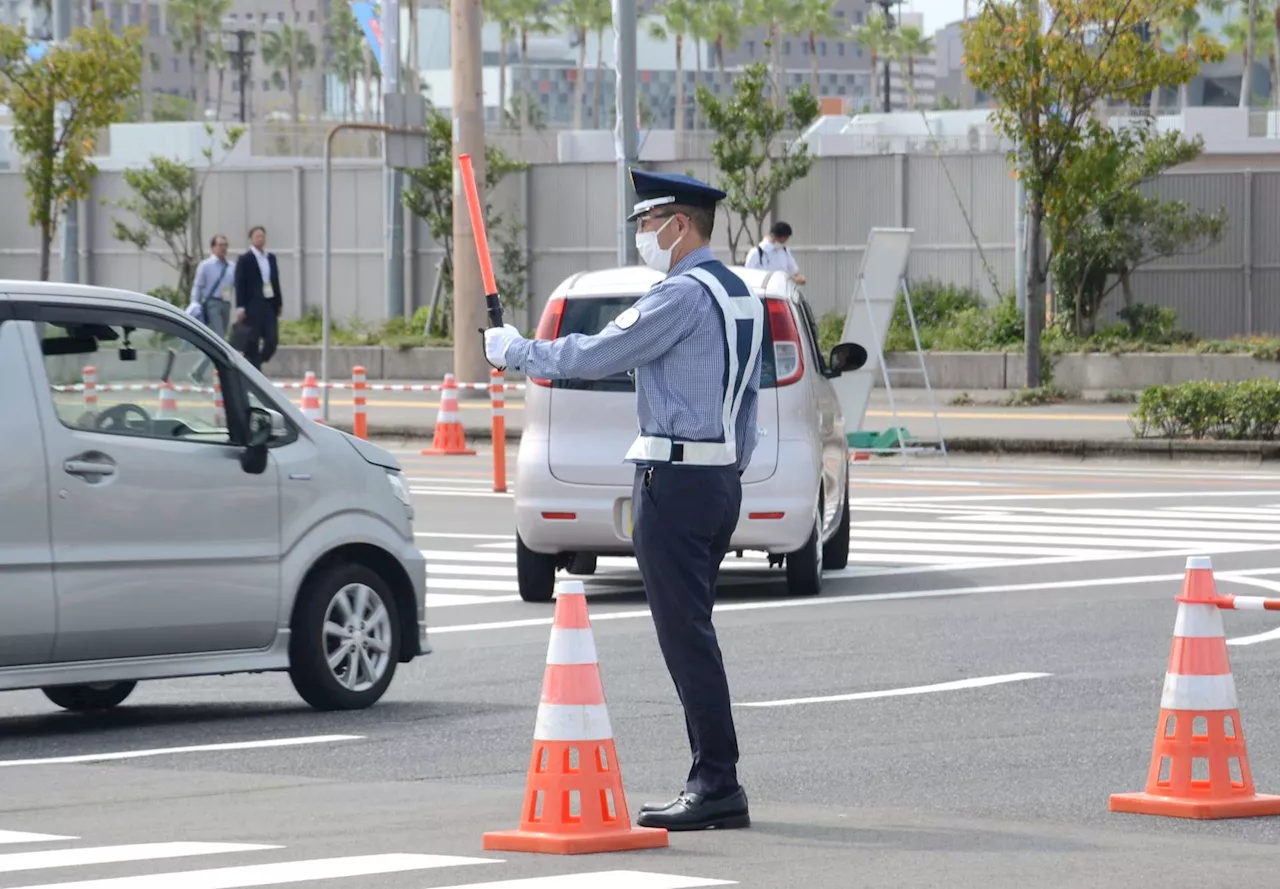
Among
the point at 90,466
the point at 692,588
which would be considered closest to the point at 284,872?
the point at 692,588

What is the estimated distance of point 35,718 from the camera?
1063 cm

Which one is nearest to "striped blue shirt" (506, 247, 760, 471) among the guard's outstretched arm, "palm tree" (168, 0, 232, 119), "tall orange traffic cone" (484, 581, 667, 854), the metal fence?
the guard's outstretched arm

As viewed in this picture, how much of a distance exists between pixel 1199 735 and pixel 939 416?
22559mm

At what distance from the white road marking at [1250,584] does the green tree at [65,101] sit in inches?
1095

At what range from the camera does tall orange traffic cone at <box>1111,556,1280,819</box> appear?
25.7 ft

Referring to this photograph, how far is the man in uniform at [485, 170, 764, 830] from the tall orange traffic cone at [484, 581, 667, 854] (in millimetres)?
301

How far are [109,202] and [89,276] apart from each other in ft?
5.34

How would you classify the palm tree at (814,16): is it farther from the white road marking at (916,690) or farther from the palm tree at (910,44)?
the white road marking at (916,690)

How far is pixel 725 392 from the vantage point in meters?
7.51

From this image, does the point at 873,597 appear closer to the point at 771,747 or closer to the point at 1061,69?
the point at 771,747

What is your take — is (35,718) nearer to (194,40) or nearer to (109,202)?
(109,202)

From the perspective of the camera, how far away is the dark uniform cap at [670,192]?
7504 mm

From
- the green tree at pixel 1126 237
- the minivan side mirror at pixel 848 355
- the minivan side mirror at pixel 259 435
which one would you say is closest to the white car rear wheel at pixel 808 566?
the minivan side mirror at pixel 848 355

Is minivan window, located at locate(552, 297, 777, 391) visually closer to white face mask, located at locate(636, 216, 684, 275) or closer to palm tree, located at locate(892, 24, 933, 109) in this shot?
white face mask, located at locate(636, 216, 684, 275)
